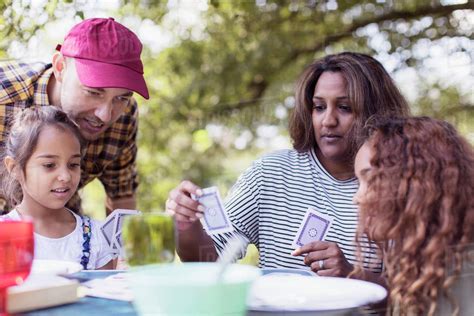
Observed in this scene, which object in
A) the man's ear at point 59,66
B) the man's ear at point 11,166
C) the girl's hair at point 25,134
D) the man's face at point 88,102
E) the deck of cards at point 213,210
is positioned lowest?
the deck of cards at point 213,210

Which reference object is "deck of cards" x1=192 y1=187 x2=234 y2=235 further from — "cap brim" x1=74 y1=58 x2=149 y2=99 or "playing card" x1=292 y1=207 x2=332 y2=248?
"cap brim" x1=74 y1=58 x2=149 y2=99

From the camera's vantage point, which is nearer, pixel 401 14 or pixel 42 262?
pixel 42 262

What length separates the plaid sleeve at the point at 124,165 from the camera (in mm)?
2979

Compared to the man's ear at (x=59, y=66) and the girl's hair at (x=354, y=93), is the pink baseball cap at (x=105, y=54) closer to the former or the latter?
the man's ear at (x=59, y=66)

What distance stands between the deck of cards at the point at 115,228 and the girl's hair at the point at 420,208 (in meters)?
1.07

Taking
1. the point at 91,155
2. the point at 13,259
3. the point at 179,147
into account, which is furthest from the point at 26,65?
the point at 179,147

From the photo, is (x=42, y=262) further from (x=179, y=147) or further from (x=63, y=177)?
(x=179, y=147)

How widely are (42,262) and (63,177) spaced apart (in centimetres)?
65

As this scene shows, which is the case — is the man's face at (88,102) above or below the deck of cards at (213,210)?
above

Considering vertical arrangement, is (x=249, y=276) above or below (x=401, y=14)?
below

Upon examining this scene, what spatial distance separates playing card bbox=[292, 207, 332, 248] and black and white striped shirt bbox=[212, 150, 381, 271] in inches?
9.7

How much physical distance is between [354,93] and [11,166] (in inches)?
50.6

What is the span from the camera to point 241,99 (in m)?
6.43

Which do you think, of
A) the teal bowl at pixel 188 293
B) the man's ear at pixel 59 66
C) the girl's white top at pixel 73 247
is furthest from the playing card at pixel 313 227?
the man's ear at pixel 59 66
